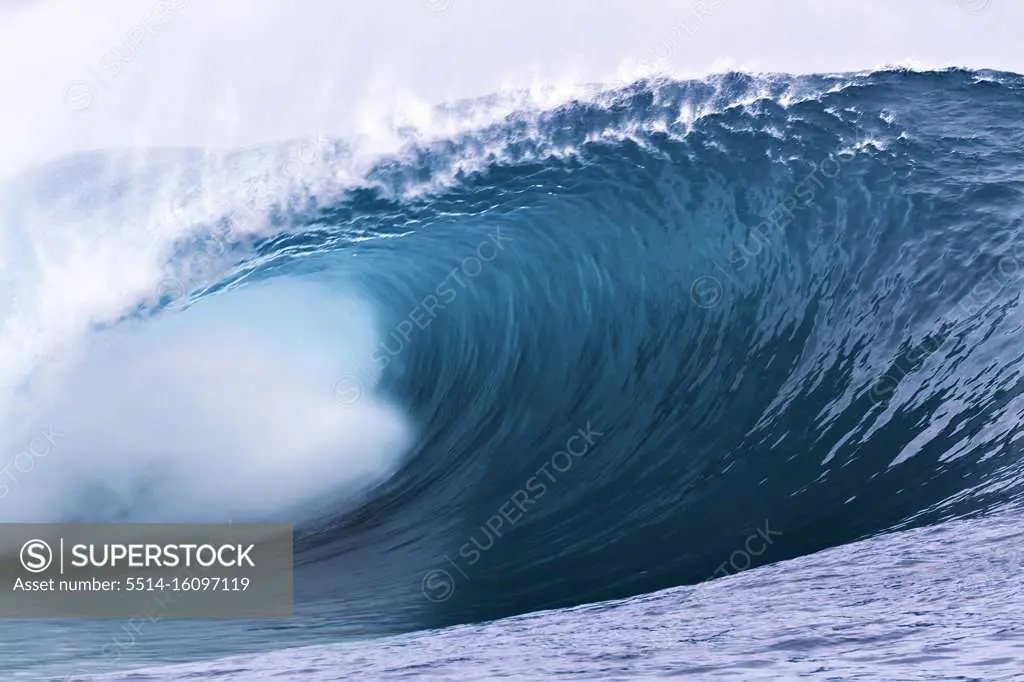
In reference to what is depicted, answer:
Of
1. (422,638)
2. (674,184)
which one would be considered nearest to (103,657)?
(422,638)

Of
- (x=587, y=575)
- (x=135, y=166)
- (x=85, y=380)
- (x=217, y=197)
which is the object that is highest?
(x=135, y=166)

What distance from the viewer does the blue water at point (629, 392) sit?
491cm

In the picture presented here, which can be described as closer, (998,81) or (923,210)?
(923,210)

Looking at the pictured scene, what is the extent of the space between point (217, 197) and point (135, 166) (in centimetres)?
121

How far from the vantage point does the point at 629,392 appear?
27.2ft

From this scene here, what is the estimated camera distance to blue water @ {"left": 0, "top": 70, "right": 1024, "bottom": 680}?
4.91 meters

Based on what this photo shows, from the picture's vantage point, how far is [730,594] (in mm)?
5191

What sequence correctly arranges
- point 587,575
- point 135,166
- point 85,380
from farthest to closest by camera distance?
point 135,166, point 85,380, point 587,575

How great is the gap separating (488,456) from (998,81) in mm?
7496

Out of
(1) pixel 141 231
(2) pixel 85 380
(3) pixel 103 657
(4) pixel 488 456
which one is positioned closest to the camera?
(3) pixel 103 657

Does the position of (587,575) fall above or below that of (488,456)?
below

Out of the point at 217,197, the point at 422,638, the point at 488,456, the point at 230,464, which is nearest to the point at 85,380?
the point at 230,464

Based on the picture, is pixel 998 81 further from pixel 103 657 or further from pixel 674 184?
pixel 103 657

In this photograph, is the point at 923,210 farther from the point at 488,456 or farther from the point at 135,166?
the point at 135,166
